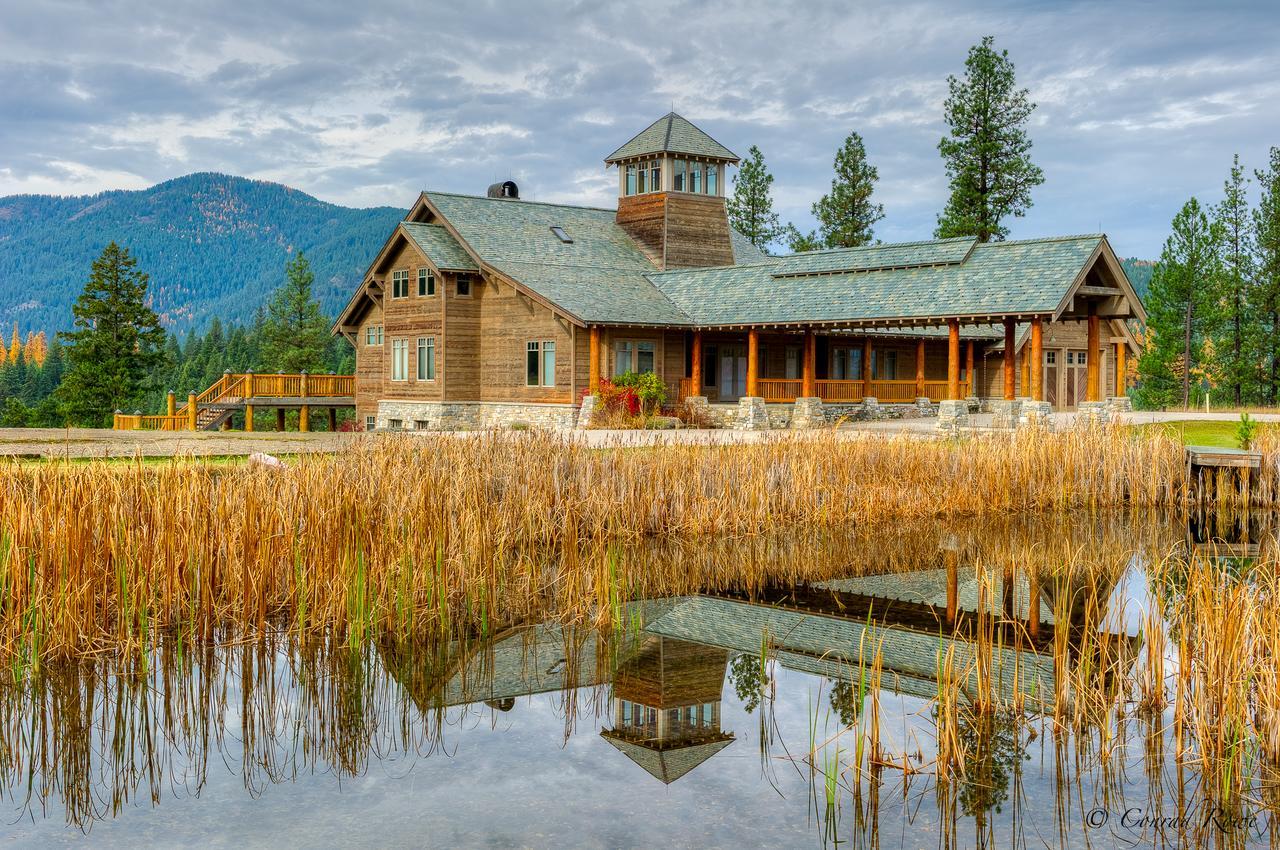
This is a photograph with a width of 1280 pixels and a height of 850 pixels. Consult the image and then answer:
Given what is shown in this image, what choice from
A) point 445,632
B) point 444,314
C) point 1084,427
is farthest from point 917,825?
point 444,314

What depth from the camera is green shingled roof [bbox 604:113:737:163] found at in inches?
1547

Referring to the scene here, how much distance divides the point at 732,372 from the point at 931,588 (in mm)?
25010

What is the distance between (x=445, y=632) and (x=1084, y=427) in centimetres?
1392

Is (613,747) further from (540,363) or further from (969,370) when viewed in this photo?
(969,370)

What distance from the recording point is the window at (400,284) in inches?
1463

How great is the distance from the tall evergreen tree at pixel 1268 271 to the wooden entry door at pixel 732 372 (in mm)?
26226

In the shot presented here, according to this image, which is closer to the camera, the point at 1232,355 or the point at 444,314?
the point at 444,314

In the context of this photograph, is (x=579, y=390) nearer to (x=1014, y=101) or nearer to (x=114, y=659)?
(x=114, y=659)

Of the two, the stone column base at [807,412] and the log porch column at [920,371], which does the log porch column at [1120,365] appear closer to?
the log porch column at [920,371]

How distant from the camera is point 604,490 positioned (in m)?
14.3

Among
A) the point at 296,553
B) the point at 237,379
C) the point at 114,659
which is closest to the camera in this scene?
the point at 114,659

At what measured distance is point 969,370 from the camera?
40094 millimetres

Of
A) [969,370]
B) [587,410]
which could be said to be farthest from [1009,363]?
[587,410]

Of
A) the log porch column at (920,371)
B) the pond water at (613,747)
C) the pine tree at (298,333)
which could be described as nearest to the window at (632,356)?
the log porch column at (920,371)
